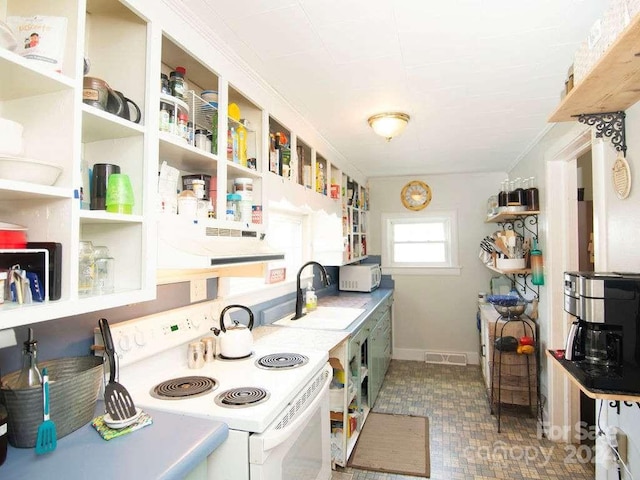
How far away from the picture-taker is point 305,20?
1471 mm

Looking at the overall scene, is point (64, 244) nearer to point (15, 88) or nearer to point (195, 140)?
point (15, 88)

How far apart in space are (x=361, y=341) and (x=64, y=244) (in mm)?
2196

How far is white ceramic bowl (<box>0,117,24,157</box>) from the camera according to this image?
855 mm

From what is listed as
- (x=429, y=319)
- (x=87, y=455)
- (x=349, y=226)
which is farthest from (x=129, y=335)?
(x=429, y=319)

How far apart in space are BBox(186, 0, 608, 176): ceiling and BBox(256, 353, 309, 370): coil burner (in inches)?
56.8

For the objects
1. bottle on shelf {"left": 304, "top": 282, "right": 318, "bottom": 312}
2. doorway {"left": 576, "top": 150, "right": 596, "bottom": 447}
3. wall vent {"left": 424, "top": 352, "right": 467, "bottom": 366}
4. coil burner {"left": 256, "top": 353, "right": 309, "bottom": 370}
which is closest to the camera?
coil burner {"left": 256, "top": 353, "right": 309, "bottom": 370}

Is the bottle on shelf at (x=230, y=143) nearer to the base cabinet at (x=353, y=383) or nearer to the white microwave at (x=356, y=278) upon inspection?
the base cabinet at (x=353, y=383)

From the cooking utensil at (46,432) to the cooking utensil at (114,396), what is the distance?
0.50 feet

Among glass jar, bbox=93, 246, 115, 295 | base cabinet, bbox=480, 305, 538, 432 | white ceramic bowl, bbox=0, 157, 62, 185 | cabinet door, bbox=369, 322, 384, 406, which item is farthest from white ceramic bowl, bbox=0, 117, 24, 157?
base cabinet, bbox=480, 305, 538, 432

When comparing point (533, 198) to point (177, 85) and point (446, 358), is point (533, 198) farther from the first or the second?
point (177, 85)

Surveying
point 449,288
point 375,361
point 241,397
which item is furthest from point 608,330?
point 449,288

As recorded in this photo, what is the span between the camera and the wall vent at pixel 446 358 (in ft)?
14.9

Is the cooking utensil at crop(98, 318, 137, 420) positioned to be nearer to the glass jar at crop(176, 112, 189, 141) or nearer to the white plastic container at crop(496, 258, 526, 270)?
the glass jar at crop(176, 112, 189, 141)

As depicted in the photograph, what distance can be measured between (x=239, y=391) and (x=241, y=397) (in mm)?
65
